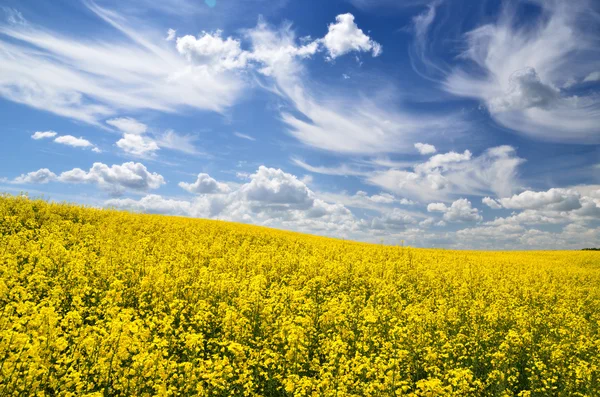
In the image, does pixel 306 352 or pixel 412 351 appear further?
pixel 412 351

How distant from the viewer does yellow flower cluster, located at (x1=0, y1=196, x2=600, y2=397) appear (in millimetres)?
6570

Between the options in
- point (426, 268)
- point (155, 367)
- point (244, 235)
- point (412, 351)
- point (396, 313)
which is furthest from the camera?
point (244, 235)

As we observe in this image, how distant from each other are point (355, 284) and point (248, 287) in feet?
17.6

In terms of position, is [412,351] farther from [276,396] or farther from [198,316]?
[198,316]

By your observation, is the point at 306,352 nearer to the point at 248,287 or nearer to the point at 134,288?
the point at 248,287

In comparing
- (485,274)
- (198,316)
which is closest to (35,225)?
(198,316)

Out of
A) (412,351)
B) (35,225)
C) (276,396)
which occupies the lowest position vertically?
(276,396)

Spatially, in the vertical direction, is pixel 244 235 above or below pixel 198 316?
above

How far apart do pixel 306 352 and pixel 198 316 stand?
9.98ft

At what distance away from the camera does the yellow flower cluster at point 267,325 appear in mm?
6570

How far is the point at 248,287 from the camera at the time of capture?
41.8 feet

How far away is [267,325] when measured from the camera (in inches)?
377

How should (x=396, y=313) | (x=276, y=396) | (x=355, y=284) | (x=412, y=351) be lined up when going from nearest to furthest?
(x=276, y=396) < (x=412, y=351) < (x=396, y=313) < (x=355, y=284)

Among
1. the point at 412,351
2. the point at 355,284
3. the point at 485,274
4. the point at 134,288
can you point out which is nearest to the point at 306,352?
the point at 412,351
